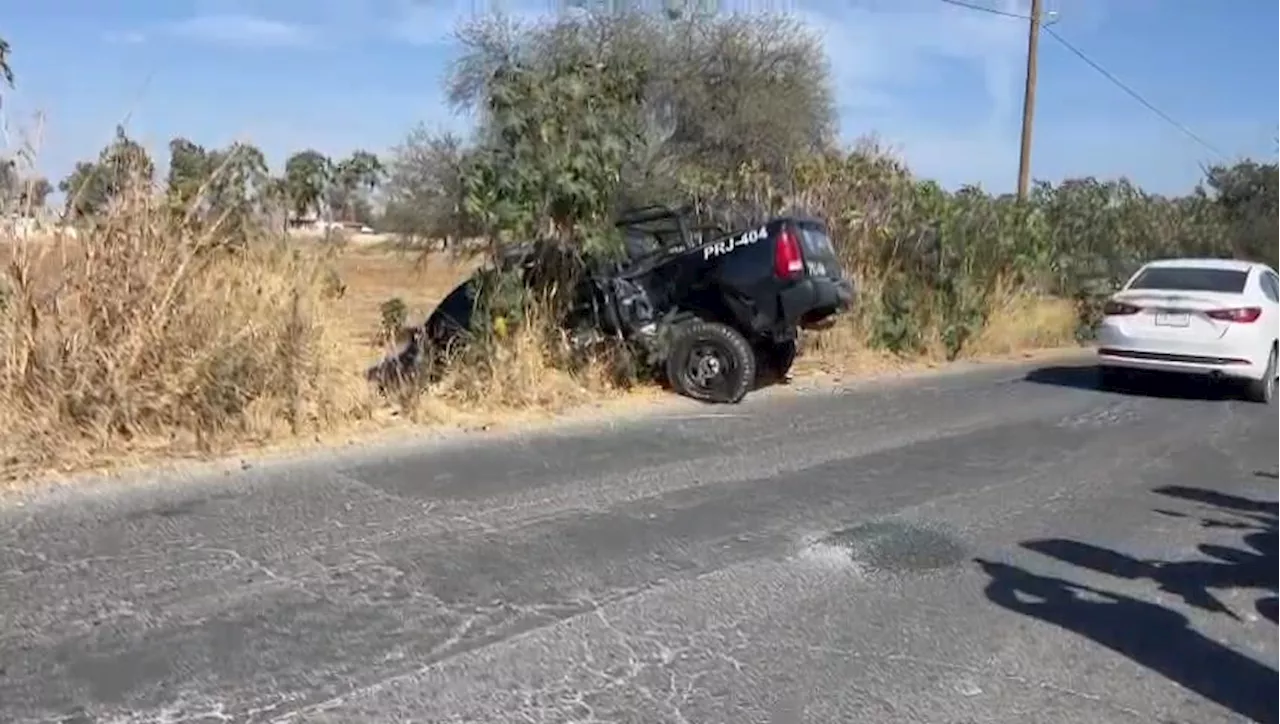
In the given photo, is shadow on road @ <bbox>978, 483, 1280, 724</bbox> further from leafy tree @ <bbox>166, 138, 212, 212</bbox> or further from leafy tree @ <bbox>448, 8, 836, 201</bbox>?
leafy tree @ <bbox>448, 8, 836, 201</bbox>

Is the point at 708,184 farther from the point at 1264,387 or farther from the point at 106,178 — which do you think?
the point at 106,178

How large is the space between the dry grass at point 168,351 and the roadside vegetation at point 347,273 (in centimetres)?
1

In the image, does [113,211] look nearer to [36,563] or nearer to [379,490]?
[379,490]

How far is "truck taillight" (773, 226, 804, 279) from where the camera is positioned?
11.5m

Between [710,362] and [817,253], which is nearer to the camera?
[710,362]

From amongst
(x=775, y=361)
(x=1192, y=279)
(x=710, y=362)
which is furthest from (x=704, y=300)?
(x=1192, y=279)

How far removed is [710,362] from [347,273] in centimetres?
453

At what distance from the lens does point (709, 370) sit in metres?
11.8

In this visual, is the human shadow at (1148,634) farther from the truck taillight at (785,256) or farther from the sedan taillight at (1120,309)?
the sedan taillight at (1120,309)

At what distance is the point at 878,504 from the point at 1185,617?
2255 mm

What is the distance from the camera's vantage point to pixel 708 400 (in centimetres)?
1176

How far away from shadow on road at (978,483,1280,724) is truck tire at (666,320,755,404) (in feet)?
15.1

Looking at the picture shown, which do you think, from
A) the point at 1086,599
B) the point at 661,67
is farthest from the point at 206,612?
the point at 661,67

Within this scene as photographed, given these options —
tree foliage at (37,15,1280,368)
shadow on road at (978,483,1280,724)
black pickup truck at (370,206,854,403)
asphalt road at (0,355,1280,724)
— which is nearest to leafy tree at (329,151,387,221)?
tree foliage at (37,15,1280,368)
